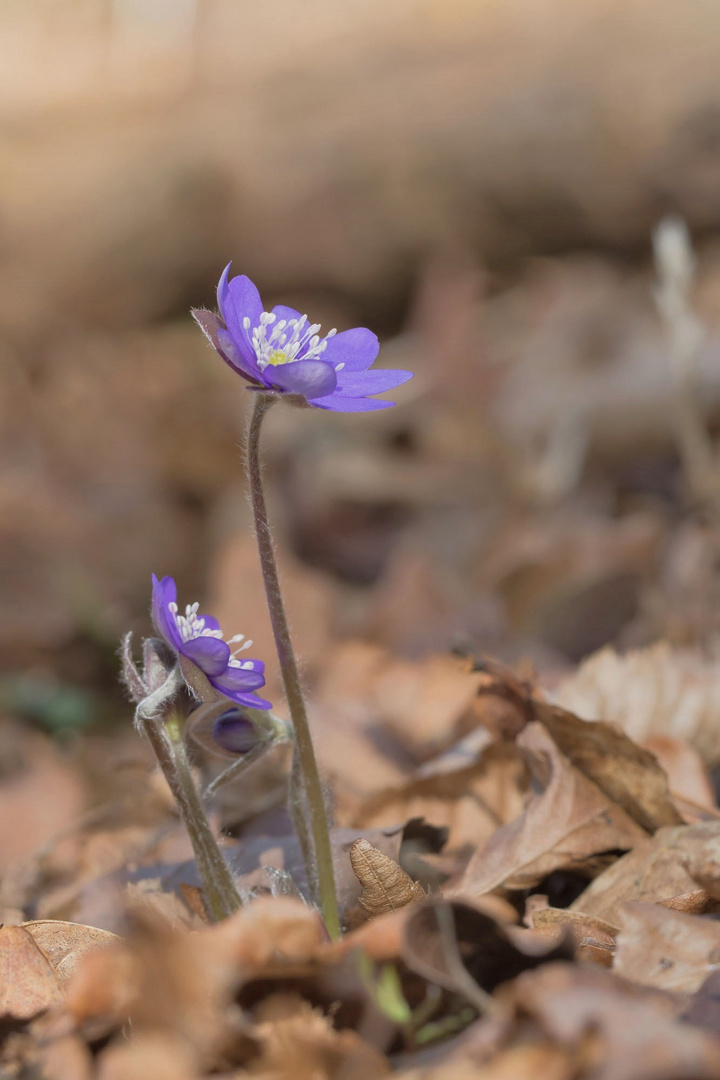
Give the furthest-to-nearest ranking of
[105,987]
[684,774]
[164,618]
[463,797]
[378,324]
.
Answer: [378,324]
[463,797]
[684,774]
[164,618]
[105,987]

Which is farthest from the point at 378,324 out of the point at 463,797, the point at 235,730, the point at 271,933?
the point at 271,933

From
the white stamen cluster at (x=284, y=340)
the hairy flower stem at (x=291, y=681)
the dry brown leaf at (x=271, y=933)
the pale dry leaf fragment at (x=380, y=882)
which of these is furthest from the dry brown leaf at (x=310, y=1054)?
the white stamen cluster at (x=284, y=340)

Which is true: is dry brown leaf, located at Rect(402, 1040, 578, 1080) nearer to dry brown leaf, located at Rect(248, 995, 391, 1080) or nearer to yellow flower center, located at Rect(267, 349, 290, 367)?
dry brown leaf, located at Rect(248, 995, 391, 1080)

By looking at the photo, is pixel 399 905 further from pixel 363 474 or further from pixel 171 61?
pixel 171 61

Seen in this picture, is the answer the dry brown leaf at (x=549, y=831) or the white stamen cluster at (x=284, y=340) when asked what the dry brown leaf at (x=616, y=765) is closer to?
the dry brown leaf at (x=549, y=831)

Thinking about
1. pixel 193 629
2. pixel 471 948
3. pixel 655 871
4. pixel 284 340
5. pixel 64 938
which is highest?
pixel 284 340

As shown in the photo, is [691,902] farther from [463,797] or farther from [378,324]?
[378,324]
